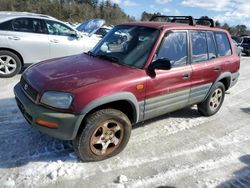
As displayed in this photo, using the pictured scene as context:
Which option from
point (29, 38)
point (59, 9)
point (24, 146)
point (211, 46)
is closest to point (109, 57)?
point (24, 146)

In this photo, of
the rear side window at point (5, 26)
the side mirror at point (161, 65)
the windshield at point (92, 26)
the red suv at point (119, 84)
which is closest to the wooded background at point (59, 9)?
the windshield at point (92, 26)

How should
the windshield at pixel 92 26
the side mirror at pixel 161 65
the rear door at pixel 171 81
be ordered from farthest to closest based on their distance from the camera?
the windshield at pixel 92 26, the rear door at pixel 171 81, the side mirror at pixel 161 65

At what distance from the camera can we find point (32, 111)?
360cm

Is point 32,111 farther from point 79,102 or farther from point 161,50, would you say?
point 161,50

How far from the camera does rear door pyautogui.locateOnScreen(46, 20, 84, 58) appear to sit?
8.08m

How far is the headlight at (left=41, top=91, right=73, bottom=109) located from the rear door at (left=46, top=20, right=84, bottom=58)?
15.9 ft

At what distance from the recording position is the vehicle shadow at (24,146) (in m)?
3.86

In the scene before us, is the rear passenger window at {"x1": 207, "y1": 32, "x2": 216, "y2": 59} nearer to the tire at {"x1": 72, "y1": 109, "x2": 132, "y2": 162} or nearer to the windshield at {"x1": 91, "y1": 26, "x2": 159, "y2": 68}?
the windshield at {"x1": 91, "y1": 26, "x2": 159, "y2": 68}

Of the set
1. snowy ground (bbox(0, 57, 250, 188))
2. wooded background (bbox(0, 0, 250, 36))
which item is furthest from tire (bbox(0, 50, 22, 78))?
wooded background (bbox(0, 0, 250, 36))

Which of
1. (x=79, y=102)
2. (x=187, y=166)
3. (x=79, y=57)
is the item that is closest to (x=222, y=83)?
(x=187, y=166)

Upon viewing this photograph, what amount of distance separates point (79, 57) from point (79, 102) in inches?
58.9

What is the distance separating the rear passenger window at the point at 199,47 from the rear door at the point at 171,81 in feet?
0.72

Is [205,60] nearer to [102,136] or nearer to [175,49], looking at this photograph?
[175,49]

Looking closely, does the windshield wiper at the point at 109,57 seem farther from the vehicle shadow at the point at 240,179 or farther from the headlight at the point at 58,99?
the vehicle shadow at the point at 240,179
